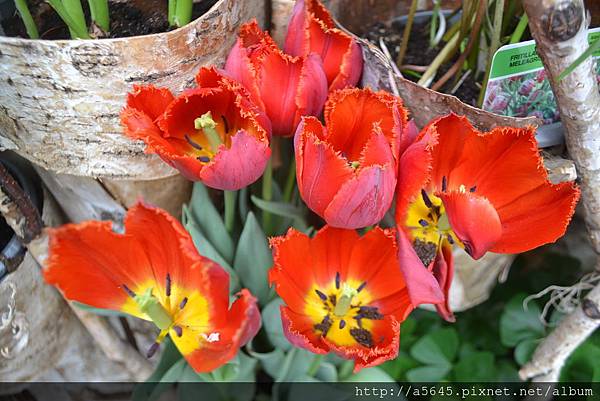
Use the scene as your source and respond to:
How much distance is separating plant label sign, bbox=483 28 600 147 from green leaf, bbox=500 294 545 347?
10.7 inches

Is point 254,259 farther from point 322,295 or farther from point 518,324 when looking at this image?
point 518,324

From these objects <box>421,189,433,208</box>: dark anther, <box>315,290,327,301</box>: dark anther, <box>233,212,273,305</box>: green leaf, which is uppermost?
<box>421,189,433,208</box>: dark anther

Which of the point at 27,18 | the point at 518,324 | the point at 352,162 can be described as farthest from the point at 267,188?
the point at 518,324

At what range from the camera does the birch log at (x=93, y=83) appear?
0.42 m

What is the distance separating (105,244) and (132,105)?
0.10 metres

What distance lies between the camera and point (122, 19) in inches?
20.4

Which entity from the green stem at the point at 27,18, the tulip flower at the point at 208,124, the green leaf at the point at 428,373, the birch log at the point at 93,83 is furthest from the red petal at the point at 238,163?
the green leaf at the point at 428,373

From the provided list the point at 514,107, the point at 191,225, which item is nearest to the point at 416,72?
the point at 514,107

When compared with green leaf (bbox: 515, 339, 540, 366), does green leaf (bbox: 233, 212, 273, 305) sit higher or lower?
higher

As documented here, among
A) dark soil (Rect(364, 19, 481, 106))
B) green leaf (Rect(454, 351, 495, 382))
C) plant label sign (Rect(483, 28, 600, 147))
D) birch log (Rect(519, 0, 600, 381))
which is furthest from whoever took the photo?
green leaf (Rect(454, 351, 495, 382))

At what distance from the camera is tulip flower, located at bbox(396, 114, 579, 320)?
368 mm

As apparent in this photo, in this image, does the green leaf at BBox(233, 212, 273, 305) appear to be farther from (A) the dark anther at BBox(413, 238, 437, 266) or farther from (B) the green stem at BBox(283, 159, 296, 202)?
(A) the dark anther at BBox(413, 238, 437, 266)

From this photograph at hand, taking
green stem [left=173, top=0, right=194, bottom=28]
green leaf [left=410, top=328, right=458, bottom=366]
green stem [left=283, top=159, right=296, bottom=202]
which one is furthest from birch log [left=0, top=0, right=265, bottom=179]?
green leaf [left=410, top=328, right=458, bottom=366]

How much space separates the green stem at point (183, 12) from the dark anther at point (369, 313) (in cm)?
27
